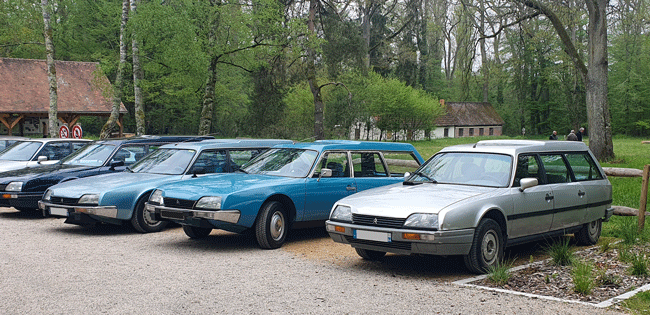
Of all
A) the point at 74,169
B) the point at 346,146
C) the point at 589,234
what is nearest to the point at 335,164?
the point at 346,146

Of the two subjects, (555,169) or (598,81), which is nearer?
(555,169)

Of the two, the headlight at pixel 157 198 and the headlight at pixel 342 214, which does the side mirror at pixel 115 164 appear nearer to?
the headlight at pixel 157 198

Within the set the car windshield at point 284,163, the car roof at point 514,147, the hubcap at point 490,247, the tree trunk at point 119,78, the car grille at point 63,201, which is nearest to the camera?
the hubcap at point 490,247

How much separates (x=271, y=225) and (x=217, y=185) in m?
0.99

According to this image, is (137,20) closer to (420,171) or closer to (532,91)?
(420,171)

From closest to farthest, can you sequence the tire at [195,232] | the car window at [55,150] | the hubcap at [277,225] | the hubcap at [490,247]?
1. the hubcap at [490,247]
2. the hubcap at [277,225]
3. the tire at [195,232]
4. the car window at [55,150]

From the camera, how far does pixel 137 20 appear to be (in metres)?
26.0

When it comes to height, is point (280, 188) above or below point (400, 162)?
below

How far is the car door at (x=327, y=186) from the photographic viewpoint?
32.3 ft

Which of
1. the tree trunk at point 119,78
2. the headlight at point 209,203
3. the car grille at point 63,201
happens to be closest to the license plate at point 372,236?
the headlight at point 209,203

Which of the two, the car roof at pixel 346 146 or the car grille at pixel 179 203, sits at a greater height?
the car roof at pixel 346 146

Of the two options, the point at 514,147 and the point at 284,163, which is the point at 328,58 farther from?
the point at 514,147

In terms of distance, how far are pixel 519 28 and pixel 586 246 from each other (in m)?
13.5

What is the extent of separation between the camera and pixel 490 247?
7.59 meters
